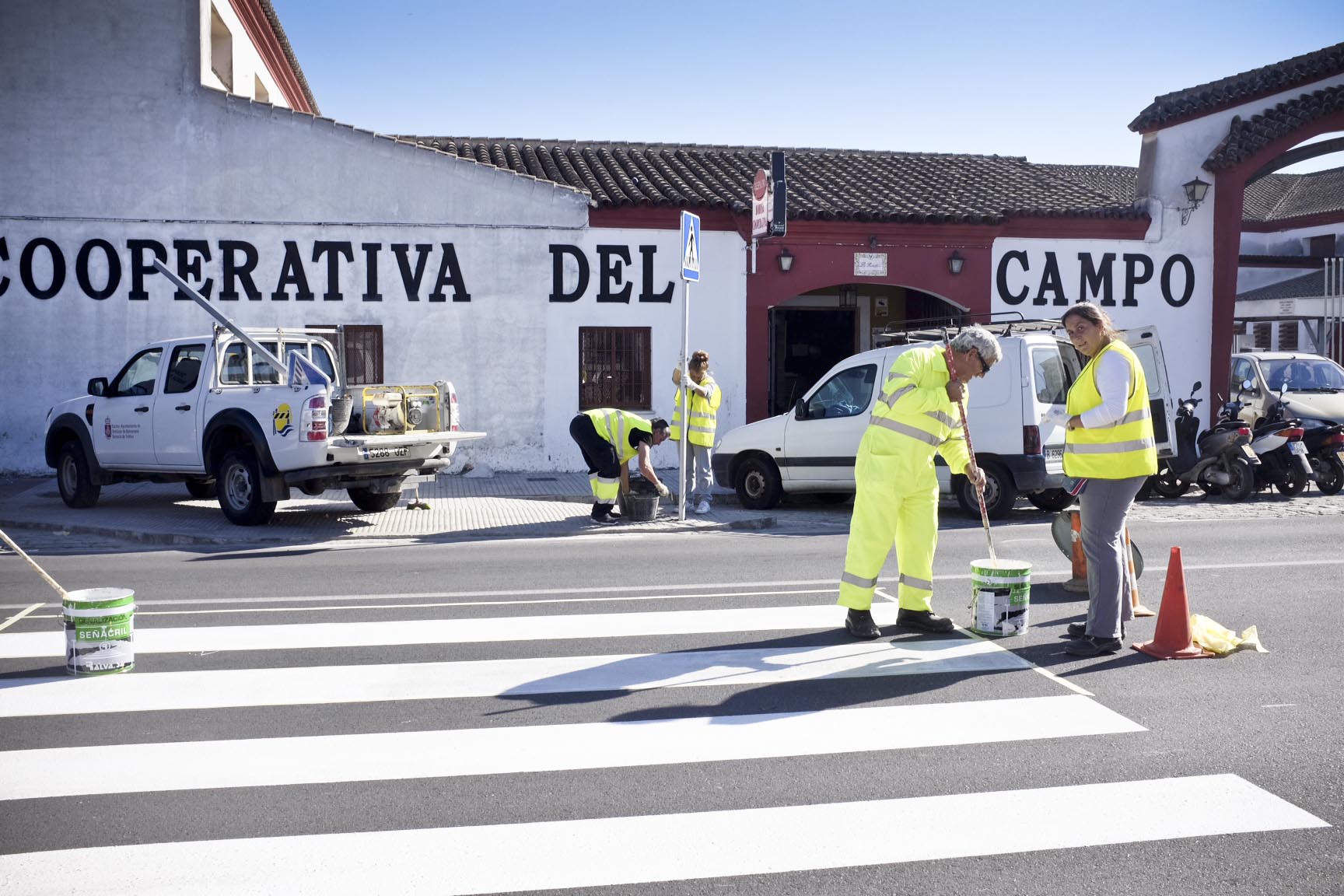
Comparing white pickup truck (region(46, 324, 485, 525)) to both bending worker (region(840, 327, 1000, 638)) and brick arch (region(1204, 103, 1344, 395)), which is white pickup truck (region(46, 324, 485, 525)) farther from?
brick arch (region(1204, 103, 1344, 395))

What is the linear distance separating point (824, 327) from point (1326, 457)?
8.75 meters

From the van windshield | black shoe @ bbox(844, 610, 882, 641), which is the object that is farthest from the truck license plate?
the van windshield

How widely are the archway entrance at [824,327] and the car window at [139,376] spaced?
1098 centimetres

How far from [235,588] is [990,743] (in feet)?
18.6

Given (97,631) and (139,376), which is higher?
(139,376)

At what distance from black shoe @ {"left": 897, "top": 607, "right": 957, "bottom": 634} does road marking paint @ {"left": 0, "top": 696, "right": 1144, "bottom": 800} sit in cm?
139

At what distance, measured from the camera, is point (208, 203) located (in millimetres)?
17000

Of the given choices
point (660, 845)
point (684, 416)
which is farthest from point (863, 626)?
point (684, 416)

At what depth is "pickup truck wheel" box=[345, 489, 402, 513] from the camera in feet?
44.0

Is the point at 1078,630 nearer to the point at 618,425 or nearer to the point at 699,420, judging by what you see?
the point at 618,425

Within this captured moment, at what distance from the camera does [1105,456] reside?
256 inches

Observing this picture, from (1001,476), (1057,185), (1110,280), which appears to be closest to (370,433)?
(1001,476)

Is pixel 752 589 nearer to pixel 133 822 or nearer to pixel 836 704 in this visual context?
pixel 836 704

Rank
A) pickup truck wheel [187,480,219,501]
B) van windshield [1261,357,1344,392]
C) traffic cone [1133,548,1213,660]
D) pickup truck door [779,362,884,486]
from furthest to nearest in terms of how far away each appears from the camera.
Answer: van windshield [1261,357,1344,392]
pickup truck wheel [187,480,219,501]
pickup truck door [779,362,884,486]
traffic cone [1133,548,1213,660]
